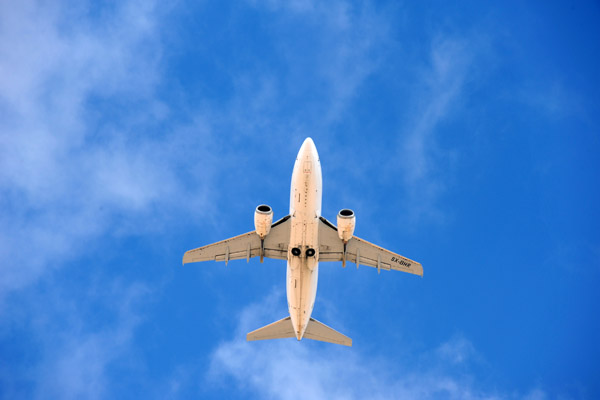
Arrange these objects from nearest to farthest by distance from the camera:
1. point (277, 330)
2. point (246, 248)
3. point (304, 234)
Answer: point (304, 234) < point (246, 248) < point (277, 330)

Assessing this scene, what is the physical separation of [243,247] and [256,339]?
803cm

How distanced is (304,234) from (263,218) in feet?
10.5

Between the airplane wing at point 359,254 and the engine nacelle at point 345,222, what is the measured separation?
2.32 m

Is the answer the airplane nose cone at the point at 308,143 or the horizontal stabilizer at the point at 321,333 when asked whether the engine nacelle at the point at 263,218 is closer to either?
the airplane nose cone at the point at 308,143

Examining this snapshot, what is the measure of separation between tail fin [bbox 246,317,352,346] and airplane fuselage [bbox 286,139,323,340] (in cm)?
219

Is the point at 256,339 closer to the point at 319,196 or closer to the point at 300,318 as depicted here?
the point at 300,318

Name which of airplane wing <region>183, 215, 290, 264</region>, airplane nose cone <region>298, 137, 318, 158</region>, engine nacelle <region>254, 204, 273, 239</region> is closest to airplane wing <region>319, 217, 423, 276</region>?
airplane wing <region>183, 215, 290, 264</region>

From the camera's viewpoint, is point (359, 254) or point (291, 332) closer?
point (359, 254)

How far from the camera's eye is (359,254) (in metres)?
49.2

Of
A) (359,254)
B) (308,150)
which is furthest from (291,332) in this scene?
(308,150)

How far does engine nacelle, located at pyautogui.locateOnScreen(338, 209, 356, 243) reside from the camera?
45031 millimetres

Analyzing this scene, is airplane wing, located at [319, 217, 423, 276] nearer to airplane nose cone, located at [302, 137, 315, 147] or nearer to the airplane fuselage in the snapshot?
the airplane fuselage

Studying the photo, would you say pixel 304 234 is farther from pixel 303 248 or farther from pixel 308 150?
pixel 308 150

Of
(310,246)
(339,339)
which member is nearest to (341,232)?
(310,246)
